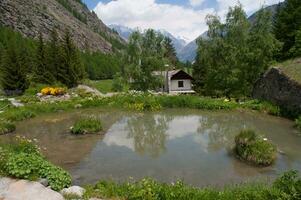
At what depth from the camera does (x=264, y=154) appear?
1580cm

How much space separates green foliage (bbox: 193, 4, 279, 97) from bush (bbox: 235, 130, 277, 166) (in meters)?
25.4

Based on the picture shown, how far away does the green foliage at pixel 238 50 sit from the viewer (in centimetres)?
4250

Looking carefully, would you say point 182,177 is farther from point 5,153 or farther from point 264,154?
point 5,153

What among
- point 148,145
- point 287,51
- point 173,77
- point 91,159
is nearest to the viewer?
point 91,159

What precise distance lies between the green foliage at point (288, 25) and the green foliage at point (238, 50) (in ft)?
7.23

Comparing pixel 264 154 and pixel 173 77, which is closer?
pixel 264 154

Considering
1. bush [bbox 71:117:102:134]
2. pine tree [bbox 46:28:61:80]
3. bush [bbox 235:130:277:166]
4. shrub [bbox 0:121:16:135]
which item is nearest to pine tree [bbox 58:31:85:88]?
pine tree [bbox 46:28:61:80]

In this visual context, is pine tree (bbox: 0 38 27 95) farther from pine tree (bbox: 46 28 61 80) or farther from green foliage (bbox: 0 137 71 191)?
green foliage (bbox: 0 137 71 191)

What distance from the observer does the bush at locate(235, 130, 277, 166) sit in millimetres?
15744

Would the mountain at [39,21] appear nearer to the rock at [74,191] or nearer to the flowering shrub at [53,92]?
the flowering shrub at [53,92]

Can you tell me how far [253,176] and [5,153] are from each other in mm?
9531

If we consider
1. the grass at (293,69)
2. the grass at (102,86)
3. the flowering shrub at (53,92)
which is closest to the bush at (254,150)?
the grass at (293,69)

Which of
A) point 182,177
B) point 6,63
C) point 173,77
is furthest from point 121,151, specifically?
point 173,77

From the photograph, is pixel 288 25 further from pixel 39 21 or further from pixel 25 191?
pixel 39 21
